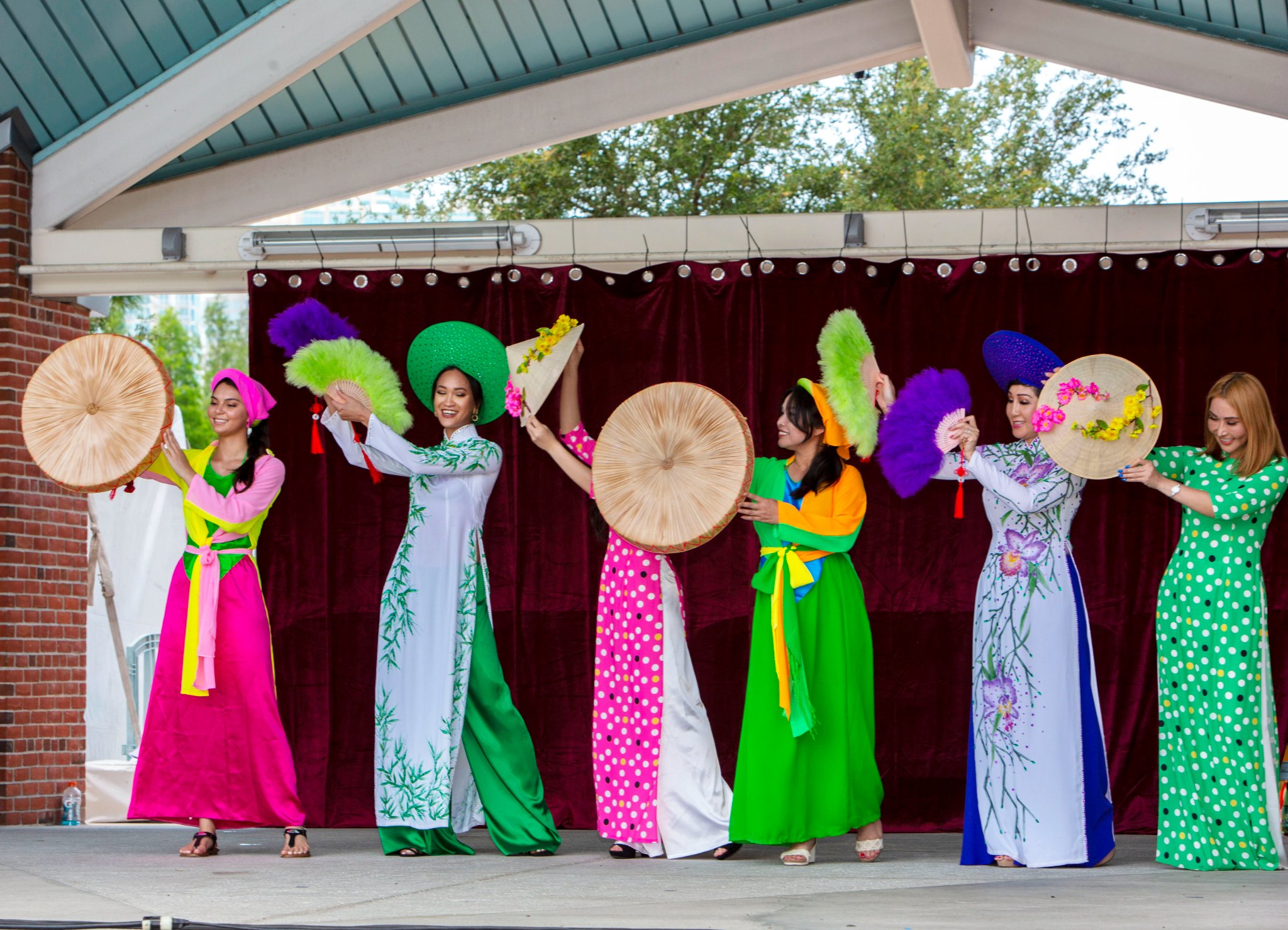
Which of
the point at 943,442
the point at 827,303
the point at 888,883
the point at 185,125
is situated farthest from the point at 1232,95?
the point at 185,125

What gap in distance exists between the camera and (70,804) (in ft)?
21.6

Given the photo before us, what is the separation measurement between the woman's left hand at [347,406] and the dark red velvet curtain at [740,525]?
1.05 meters

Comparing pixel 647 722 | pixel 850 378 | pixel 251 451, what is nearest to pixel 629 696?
pixel 647 722

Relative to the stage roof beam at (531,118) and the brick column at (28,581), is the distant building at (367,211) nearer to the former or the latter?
the stage roof beam at (531,118)

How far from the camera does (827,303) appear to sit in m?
6.04

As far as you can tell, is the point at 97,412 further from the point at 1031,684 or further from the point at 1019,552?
the point at 1031,684

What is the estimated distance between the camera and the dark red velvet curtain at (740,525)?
232 inches

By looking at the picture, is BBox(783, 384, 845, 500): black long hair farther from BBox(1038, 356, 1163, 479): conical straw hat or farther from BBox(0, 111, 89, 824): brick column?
BBox(0, 111, 89, 824): brick column

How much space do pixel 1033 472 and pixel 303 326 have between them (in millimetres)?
2563

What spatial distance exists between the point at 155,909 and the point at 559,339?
2.40m

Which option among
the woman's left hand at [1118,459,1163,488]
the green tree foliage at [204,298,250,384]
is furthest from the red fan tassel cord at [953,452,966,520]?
the green tree foliage at [204,298,250,384]

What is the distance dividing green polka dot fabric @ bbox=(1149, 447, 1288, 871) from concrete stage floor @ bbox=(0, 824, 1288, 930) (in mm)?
143

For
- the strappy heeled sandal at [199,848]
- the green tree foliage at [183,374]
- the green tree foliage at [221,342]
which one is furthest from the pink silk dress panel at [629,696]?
the green tree foliage at [221,342]

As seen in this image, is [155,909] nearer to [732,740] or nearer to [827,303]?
[732,740]
